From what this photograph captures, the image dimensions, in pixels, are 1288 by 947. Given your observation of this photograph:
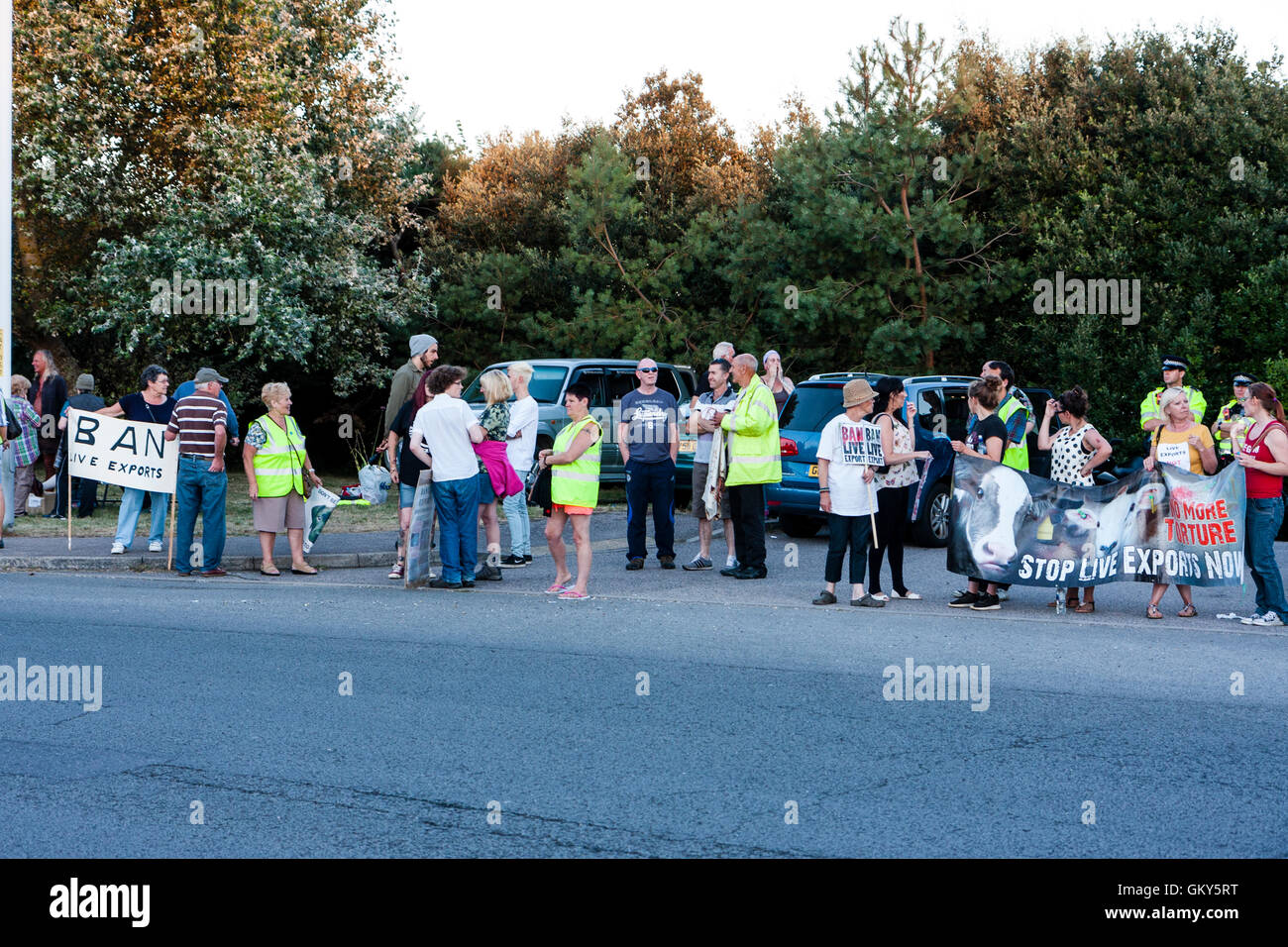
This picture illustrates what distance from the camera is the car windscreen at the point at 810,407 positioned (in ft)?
49.8

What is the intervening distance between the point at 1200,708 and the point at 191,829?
16.7 ft

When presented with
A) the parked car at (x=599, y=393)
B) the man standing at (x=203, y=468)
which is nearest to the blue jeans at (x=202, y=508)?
the man standing at (x=203, y=468)

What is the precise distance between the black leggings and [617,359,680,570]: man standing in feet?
8.40

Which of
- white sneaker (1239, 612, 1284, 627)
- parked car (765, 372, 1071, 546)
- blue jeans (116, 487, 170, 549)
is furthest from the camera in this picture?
parked car (765, 372, 1071, 546)

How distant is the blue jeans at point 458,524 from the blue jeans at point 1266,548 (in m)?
6.22

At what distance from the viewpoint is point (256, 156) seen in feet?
79.7

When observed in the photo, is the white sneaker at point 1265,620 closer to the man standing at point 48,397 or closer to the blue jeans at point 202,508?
the blue jeans at point 202,508

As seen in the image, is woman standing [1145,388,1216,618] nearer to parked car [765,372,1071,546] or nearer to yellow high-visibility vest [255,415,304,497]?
parked car [765,372,1071,546]

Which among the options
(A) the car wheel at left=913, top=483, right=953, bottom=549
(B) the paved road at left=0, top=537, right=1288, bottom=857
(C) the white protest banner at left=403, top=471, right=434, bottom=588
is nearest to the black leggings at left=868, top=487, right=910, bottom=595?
(B) the paved road at left=0, top=537, right=1288, bottom=857

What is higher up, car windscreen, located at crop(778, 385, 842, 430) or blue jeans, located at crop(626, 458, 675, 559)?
car windscreen, located at crop(778, 385, 842, 430)

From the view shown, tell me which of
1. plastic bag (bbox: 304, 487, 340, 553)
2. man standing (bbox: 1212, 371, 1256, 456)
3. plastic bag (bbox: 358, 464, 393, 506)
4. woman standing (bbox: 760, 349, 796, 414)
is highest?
woman standing (bbox: 760, 349, 796, 414)

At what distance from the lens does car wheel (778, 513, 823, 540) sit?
16219mm
